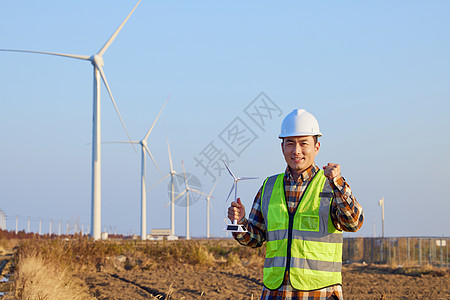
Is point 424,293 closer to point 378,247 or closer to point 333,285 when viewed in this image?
point 333,285

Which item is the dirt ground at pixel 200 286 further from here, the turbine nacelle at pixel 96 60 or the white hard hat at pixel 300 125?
the turbine nacelle at pixel 96 60

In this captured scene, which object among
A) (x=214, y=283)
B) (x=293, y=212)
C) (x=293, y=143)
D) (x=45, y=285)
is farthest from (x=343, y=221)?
(x=214, y=283)

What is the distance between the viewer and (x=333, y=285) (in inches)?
163

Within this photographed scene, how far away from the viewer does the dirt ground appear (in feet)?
41.9

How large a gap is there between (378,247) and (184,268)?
20179 mm

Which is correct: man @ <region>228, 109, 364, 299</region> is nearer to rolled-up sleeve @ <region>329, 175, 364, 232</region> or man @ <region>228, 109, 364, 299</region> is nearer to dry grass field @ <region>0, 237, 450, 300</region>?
rolled-up sleeve @ <region>329, 175, 364, 232</region>

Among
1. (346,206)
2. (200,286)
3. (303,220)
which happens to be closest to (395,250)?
(200,286)

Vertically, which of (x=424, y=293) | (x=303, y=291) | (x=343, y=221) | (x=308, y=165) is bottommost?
(x=424, y=293)

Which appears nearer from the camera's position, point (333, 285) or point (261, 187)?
point (333, 285)

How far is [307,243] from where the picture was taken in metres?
4.17

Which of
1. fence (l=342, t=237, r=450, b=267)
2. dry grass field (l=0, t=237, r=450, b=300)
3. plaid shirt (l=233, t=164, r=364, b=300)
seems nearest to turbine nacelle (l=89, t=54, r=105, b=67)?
dry grass field (l=0, t=237, r=450, b=300)

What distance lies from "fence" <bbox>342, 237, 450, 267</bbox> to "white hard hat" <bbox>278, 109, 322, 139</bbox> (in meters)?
31.8

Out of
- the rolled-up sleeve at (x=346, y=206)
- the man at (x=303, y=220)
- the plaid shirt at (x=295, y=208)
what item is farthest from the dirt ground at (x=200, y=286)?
the rolled-up sleeve at (x=346, y=206)

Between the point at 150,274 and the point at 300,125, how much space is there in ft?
47.9
